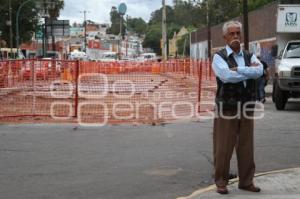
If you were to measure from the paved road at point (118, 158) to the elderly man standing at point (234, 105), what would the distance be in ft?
2.61

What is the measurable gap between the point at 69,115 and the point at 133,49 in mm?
134748

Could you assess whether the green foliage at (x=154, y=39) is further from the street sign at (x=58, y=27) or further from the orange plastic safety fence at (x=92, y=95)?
the orange plastic safety fence at (x=92, y=95)

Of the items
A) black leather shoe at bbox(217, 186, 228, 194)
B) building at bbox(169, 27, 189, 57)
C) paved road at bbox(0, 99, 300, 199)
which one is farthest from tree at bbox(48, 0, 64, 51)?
black leather shoe at bbox(217, 186, 228, 194)

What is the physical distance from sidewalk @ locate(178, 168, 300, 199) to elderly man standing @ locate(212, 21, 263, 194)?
12 centimetres

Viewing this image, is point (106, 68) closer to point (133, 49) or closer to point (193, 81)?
point (193, 81)

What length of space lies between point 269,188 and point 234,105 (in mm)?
1153

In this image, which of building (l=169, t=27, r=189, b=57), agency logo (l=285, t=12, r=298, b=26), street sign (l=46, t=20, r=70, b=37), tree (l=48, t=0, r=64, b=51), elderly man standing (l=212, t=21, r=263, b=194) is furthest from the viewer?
building (l=169, t=27, r=189, b=57)

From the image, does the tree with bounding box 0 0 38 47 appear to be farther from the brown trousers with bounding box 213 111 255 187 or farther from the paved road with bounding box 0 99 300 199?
the brown trousers with bounding box 213 111 255 187

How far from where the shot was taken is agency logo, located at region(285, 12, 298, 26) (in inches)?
1251

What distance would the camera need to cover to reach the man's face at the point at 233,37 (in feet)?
23.6

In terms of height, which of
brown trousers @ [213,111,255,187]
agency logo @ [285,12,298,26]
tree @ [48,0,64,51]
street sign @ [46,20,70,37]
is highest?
tree @ [48,0,64,51]

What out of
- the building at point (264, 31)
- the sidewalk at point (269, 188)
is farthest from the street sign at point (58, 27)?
the sidewalk at point (269, 188)

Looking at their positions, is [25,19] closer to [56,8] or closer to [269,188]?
[56,8]

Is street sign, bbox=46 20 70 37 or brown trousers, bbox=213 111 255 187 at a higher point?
street sign, bbox=46 20 70 37
